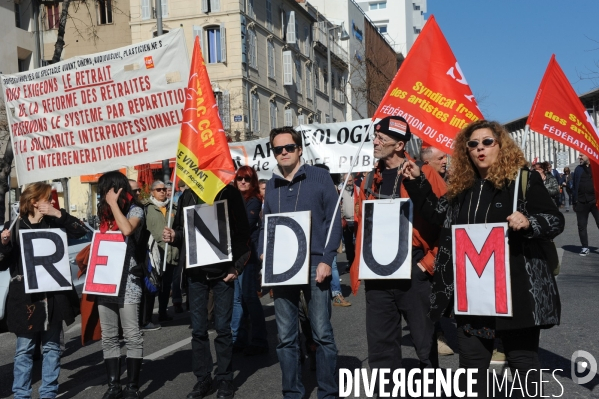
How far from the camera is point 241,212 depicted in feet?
22.3

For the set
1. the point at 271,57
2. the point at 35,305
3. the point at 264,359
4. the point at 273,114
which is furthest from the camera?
the point at 271,57

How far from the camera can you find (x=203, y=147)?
653cm

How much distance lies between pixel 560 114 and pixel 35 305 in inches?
184

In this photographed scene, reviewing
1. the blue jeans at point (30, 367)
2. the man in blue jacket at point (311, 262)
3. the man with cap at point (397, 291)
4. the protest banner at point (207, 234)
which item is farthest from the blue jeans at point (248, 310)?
the man with cap at point (397, 291)

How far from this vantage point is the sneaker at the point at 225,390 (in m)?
6.38

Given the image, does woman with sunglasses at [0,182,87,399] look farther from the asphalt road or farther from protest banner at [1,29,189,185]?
protest banner at [1,29,189,185]

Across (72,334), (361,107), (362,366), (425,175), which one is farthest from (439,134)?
(361,107)

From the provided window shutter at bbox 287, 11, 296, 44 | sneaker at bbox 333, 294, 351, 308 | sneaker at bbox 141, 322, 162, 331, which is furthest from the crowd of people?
window shutter at bbox 287, 11, 296, 44

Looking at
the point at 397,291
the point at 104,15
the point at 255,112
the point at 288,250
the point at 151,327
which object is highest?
→ the point at 104,15

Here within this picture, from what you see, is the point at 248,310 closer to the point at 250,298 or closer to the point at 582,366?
the point at 250,298

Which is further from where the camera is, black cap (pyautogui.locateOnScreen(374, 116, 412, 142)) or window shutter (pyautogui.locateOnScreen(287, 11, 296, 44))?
window shutter (pyautogui.locateOnScreen(287, 11, 296, 44))

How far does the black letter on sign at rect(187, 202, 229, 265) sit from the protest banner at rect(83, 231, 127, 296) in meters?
0.54

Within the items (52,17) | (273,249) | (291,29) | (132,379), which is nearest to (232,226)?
(273,249)

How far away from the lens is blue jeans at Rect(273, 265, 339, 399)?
559 centimetres
